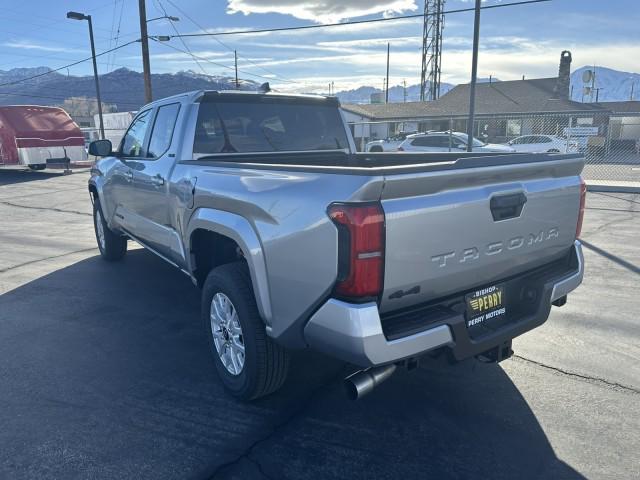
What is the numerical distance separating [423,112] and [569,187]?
39.8 meters

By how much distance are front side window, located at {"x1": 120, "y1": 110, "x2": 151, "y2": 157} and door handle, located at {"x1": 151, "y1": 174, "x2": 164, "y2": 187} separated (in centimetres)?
60

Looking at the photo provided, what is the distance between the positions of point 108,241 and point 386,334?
5312 mm

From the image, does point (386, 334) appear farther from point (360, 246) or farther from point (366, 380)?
point (360, 246)

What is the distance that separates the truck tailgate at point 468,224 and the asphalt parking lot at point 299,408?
91cm

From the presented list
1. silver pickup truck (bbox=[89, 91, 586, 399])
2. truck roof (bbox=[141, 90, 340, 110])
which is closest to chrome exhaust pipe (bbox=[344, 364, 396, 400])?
silver pickup truck (bbox=[89, 91, 586, 399])

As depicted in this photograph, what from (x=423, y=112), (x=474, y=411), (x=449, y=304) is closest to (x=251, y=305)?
(x=449, y=304)

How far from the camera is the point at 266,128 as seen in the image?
14.6 feet

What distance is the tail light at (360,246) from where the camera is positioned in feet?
7.27

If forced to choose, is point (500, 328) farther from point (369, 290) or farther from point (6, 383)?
point (6, 383)

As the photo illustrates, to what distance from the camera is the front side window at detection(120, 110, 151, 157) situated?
502 centimetres

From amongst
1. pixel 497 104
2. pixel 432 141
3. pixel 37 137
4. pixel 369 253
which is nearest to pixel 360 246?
pixel 369 253

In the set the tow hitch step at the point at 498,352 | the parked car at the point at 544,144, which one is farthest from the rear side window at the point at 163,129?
the parked car at the point at 544,144

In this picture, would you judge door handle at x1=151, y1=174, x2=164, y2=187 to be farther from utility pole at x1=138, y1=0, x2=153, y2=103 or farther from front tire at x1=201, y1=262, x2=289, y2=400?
utility pole at x1=138, y1=0, x2=153, y2=103

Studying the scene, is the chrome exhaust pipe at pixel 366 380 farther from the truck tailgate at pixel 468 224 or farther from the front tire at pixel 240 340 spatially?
the front tire at pixel 240 340
